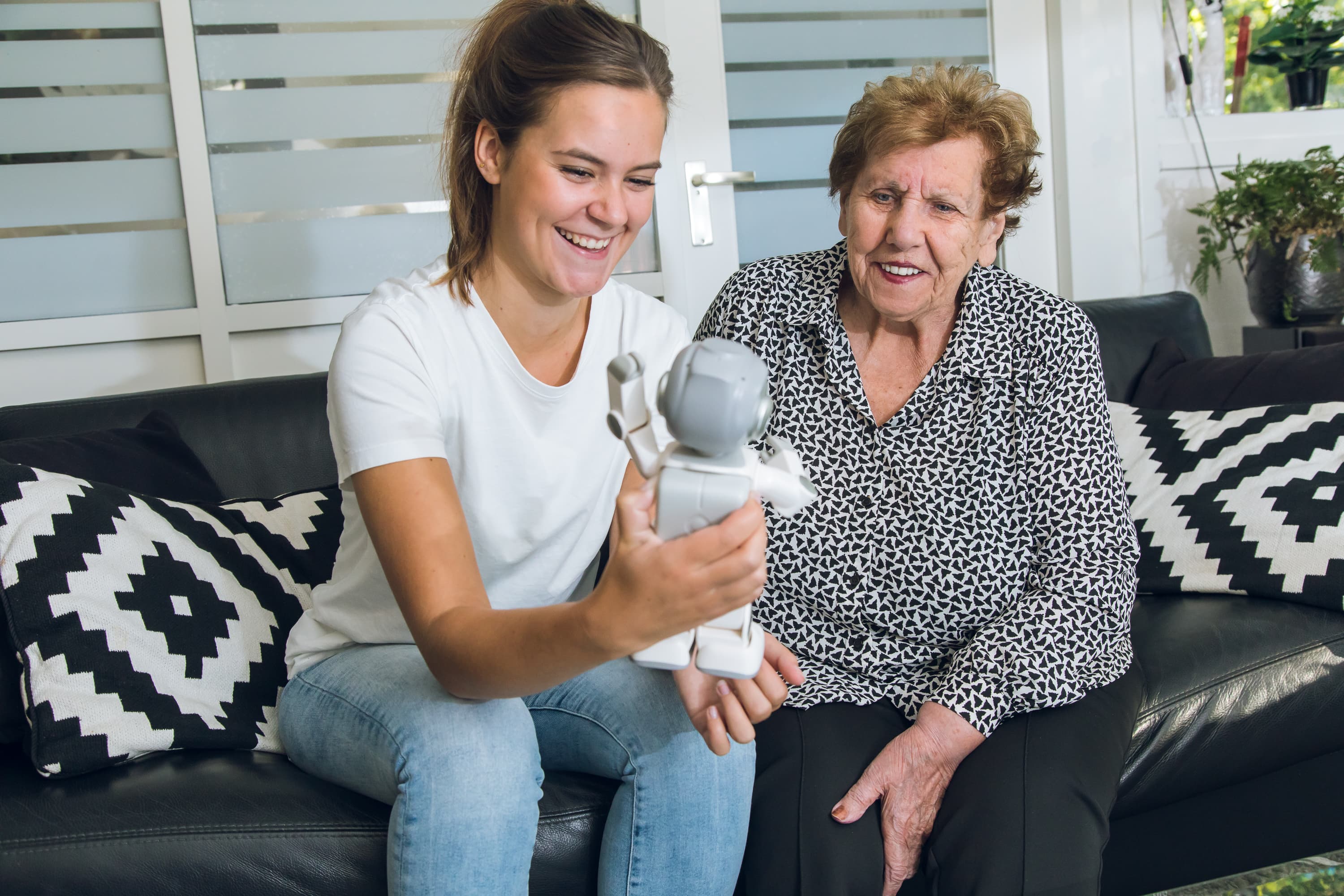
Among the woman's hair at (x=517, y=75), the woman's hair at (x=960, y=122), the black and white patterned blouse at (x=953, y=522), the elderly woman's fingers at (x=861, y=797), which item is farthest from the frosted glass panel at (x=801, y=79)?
the elderly woman's fingers at (x=861, y=797)

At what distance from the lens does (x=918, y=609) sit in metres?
1.27

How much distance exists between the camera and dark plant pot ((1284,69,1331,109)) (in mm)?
2758

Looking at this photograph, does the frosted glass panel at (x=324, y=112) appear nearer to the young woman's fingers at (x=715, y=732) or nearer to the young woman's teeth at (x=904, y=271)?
the young woman's teeth at (x=904, y=271)

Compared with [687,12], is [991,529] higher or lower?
lower

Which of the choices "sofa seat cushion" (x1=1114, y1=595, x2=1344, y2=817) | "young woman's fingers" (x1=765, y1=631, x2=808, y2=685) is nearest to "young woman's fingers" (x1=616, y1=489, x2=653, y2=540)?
"young woman's fingers" (x1=765, y1=631, x2=808, y2=685)

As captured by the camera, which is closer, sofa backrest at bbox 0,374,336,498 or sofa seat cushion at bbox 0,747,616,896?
sofa seat cushion at bbox 0,747,616,896

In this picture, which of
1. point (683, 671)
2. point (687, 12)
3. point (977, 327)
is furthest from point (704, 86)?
point (683, 671)

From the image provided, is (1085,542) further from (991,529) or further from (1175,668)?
(1175,668)

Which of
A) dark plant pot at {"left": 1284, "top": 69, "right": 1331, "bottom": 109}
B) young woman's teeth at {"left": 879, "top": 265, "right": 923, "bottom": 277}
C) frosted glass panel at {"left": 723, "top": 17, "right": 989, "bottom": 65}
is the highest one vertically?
frosted glass panel at {"left": 723, "top": 17, "right": 989, "bottom": 65}

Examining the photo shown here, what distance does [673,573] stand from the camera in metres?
0.66

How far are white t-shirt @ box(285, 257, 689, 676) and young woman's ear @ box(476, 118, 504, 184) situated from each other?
119mm

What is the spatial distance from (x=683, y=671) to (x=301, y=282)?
1.60 metres

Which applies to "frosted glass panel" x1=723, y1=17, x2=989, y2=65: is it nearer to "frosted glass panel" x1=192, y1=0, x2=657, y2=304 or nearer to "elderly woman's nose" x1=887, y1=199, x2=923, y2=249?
"frosted glass panel" x1=192, y1=0, x2=657, y2=304

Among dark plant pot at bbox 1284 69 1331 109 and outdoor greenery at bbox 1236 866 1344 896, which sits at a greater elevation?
dark plant pot at bbox 1284 69 1331 109
